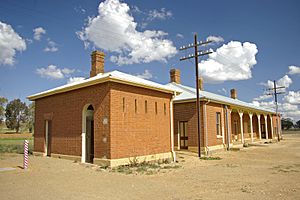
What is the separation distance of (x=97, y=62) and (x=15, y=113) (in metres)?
71.9

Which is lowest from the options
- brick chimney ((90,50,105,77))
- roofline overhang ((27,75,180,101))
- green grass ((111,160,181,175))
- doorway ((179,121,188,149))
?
green grass ((111,160,181,175))

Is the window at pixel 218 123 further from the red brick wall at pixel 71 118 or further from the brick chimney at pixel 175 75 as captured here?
the red brick wall at pixel 71 118

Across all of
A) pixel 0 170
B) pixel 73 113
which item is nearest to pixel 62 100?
pixel 73 113

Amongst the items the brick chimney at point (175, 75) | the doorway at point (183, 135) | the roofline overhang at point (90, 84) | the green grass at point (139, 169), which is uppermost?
the brick chimney at point (175, 75)

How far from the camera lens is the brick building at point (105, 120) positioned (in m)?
11.4

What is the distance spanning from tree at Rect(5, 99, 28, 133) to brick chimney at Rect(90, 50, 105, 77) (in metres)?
70.9

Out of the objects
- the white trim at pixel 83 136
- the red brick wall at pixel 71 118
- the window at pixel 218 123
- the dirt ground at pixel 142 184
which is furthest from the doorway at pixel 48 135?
the window at pixel 218 123

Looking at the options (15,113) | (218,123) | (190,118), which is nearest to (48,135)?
(190,118)

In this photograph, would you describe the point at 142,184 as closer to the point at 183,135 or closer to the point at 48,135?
the point at 48,135

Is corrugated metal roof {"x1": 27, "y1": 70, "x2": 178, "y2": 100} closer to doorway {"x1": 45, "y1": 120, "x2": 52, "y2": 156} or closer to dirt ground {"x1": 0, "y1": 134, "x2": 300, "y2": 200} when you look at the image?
doorway {"x1": 45, "y1": 120, "x2": 52, "y2": 156}

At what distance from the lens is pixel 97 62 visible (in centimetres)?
1552

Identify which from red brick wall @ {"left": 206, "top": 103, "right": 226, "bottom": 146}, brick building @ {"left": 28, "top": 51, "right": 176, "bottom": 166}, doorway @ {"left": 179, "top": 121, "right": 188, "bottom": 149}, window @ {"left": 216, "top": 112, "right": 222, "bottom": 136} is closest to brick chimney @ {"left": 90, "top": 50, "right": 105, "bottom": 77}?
brick building @ {"left": 28, "top": 51, "right": 176, "bottom": 166}

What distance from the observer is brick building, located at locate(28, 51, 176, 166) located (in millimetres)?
11383

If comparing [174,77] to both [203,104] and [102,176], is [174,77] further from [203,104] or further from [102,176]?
[102,176]
